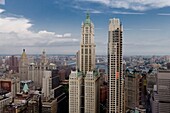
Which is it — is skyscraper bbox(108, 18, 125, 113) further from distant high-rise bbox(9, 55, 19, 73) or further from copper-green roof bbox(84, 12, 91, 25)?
distant high-rise bbox(9, 55, 19, 73)

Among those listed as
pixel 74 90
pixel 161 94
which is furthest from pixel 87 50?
pixel 161 94

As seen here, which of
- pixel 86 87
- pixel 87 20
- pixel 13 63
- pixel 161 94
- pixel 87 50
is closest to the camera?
pixel 13 63

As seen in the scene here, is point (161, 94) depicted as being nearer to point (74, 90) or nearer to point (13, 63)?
point (74, 90)

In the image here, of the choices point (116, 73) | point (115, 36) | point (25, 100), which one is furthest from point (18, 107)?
point (115, 36)

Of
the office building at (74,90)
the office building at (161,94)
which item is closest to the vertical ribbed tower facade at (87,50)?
the office building at (74,90)

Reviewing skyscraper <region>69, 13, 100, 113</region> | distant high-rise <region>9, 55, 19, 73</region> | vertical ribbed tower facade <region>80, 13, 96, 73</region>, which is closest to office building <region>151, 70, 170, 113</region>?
skyscraper <region>69, 13, 100, 113</region>

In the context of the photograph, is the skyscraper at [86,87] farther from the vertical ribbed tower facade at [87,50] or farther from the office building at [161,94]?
the office building at [161,94]

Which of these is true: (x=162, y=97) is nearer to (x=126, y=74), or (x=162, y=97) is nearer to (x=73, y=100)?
(x=126, y=74)
